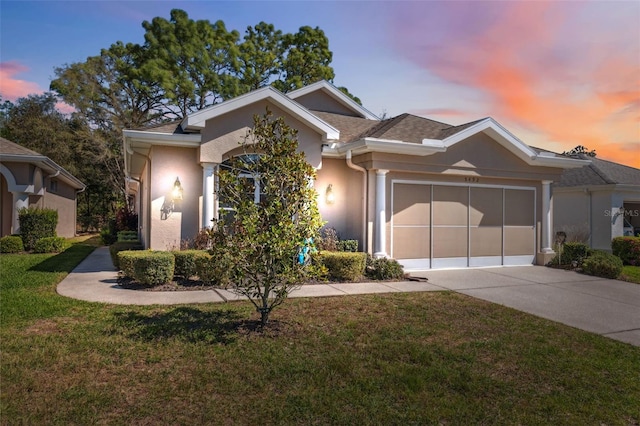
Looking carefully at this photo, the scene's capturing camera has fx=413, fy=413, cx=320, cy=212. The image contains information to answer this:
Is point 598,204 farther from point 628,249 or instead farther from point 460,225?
point 460,225

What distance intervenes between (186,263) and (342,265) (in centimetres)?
348

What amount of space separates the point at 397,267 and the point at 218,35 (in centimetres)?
2848

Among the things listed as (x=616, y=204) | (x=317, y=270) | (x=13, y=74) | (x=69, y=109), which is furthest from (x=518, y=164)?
(x=69, y=109)

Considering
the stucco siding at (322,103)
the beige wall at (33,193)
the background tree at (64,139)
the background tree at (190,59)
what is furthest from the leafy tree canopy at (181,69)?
the stucco siding at (322,103)

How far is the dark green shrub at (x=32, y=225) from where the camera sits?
48.0 ft

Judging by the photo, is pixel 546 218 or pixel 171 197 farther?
pixel 546 218

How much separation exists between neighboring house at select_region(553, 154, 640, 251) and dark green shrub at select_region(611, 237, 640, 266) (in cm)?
113

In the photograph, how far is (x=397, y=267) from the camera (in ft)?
34.5

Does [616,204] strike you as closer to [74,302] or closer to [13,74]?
[74,302]

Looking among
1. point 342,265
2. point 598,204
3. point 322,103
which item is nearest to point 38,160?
point 322,103

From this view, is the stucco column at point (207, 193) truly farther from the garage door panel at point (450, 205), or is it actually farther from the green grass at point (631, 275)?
the green grass at point (631, 275)

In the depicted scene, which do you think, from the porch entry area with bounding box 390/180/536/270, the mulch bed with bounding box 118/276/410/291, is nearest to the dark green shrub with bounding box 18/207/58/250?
the mulch bed with bounding box 118/276/410/291

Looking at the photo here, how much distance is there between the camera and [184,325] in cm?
582

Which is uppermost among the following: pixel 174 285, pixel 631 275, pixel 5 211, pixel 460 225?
pixel 5 211
